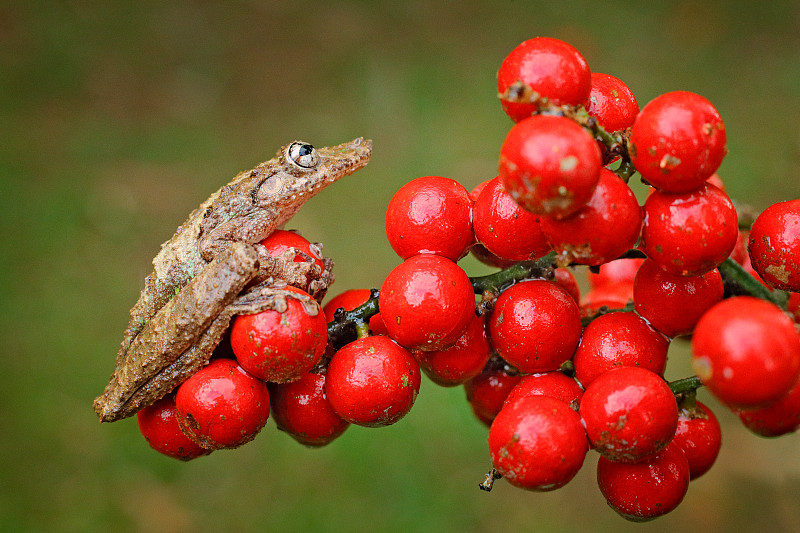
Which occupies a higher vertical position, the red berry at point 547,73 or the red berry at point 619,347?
the red berry at point 547,73

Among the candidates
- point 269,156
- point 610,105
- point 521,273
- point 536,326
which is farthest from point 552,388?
point 269,156

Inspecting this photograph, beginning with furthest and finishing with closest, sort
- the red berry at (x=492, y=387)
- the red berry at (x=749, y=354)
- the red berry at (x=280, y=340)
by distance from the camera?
the red berry at (x=492, y=387)
the red berry at (x=280, y=340)
the red berry at (x=749, y=354)

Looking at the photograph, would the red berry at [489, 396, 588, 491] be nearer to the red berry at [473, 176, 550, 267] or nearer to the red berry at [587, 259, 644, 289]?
the red berry at [473, 176, 550, 267]

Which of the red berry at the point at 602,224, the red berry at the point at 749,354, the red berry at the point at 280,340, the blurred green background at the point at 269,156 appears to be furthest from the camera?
the blurred green background at the point at 269,156

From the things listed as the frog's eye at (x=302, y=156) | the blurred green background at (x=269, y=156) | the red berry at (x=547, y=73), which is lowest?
the blurred green background at (x=269, y=156)

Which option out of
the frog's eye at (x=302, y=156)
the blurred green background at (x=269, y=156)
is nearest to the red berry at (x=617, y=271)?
the frog's eye at (x=302, y=156)

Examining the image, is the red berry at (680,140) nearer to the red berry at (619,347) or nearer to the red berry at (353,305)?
the red berry at (619,347)

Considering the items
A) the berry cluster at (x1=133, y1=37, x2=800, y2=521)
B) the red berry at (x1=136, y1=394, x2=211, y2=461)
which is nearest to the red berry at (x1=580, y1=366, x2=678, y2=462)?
the berry cluster at (x1=133, y1=37, x2=800, y2=521)

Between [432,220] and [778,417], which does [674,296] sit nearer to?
[778,417]
